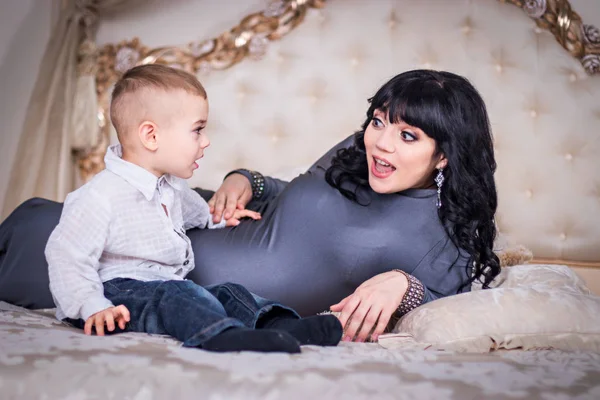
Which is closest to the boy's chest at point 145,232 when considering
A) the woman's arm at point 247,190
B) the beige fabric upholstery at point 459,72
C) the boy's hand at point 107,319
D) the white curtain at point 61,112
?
the boy's hand at point 107,319

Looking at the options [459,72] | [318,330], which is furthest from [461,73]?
[318,330]

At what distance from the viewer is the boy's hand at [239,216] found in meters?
2.15

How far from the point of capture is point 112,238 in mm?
1667

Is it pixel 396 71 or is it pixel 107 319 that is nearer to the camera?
pixel 107 319

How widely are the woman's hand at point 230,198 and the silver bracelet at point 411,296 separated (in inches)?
26.5

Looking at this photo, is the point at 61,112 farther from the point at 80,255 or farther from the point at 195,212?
the point at 80,255

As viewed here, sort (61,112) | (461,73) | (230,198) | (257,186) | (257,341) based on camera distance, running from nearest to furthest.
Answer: (257,341) → (230,198) → (257,186) → (461,73) → (61,112)

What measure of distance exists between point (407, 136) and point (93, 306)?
0.96 m

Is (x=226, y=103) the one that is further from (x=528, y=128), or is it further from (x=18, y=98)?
(x=528, y=128)

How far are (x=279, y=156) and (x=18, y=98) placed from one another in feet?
4.41

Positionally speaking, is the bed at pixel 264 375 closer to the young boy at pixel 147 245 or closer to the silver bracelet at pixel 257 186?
the young boy at pixel 147 245

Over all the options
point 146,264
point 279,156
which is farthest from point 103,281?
point 279,156

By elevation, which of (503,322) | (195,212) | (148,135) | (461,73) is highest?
(461,73)

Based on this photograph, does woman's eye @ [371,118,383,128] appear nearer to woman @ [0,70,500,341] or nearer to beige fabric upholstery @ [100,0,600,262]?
woman @ [0,70,500,341]
